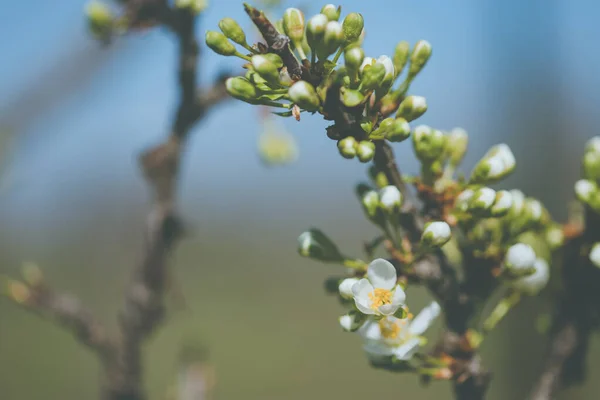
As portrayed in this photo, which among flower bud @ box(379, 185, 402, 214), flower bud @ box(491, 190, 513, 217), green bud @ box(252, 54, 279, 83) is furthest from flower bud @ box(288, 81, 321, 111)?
flower bud @ box(491, 190, 513, 217)

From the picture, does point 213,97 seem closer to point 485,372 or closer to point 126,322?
point 126,322

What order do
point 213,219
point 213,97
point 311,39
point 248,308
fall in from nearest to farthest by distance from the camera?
point 311,39, point 213,97, point 248,308, point 213,219

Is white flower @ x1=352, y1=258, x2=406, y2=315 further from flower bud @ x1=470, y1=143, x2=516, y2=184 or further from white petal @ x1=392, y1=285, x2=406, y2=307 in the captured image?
flower bud @ x1=470, y1=143, x2=516, y2=184

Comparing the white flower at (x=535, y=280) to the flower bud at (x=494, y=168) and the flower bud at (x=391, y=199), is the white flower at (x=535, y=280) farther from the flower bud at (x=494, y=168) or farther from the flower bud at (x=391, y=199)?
the flower bud at (x=391, y=199)

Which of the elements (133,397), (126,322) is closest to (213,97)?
(126,322)

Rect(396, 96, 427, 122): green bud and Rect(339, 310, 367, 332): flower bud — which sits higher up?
Rect(396, 96, 427, 122): green bud

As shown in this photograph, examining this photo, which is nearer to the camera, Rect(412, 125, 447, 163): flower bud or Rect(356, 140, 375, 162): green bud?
Rect(356, 140, 375, 162): green bud

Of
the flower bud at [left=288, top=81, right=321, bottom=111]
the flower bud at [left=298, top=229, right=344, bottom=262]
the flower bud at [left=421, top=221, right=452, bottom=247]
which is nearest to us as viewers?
the flower bud at [left=288, top=81, right=321, bottom=111]
